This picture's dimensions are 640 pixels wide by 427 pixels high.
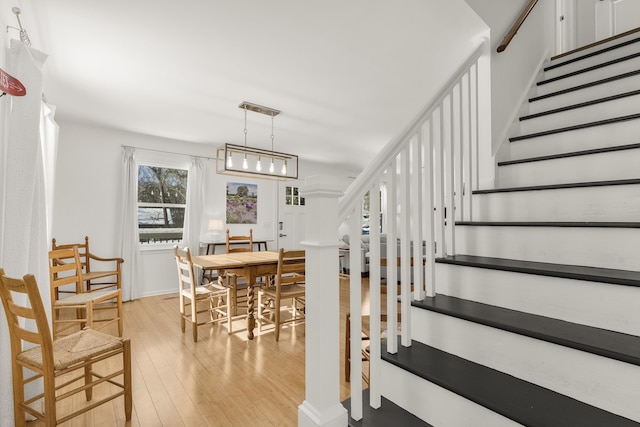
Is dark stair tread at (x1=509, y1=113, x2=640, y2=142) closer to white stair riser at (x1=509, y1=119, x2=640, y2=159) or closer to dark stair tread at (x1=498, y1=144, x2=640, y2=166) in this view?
white stair riser at (x1=509, y1=119, x2=640, y2=159)

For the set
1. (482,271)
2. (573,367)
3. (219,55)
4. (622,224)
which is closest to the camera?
(573,367)

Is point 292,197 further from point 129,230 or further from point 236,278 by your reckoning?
point 236,278

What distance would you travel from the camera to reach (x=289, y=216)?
680 cm

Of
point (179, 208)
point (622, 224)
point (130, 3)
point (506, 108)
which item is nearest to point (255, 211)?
point (179, 208)

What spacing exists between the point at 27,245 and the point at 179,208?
146 inches

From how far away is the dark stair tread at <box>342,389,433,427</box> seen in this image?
3.56 feet

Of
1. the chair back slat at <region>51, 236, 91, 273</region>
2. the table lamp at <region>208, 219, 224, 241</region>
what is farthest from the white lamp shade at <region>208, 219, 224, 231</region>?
the chair back slat at <region>51, 236, 91, 273</region>

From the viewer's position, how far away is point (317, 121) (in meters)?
4.21

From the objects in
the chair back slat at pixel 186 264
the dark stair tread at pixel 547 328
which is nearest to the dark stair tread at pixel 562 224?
the dark stair tread at pixel 547 328

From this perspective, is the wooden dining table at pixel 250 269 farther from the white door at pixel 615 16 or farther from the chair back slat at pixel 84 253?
the white door at pixel 615 16

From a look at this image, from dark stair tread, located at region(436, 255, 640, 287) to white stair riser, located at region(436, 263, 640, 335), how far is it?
2 cm

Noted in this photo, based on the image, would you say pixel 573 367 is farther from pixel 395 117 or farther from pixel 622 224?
pixel 395 117

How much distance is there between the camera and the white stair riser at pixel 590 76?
2.10 metres

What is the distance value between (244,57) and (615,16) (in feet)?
11.4
